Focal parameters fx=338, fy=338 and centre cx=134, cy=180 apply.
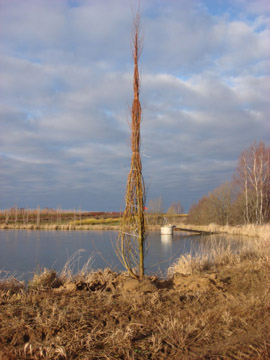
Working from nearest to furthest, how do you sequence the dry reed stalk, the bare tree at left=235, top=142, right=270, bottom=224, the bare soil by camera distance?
1. the bare soil
2. the dry reed stalk
3. the bare tree at left=235, top=142, right=270, bottom=224

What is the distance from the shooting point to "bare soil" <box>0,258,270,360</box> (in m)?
2.84

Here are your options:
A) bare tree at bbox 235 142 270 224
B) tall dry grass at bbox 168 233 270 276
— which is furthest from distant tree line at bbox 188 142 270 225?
tall dry grass at bbox 168 233 270 276

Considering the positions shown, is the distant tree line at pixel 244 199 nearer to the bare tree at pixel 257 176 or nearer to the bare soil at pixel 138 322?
the bare tree at pixel 257 176

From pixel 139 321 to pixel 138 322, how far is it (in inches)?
1.4

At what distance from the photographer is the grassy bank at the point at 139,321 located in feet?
9.32

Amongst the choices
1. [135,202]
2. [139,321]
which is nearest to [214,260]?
[135,202]

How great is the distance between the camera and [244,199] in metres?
→ 29.4

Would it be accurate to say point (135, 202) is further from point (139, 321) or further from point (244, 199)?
point (244, 199)

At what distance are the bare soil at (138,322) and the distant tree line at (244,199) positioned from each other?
2054 centimetres

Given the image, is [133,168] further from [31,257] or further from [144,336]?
[31,257]

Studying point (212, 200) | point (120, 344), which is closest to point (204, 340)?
point (120, 344)

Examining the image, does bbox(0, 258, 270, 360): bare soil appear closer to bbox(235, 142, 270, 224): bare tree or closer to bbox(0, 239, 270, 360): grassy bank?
bbox(0, 239, 270, 360): grassy bank

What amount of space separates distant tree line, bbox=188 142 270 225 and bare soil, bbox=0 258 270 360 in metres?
20.5

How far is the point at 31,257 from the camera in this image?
13.9 m
